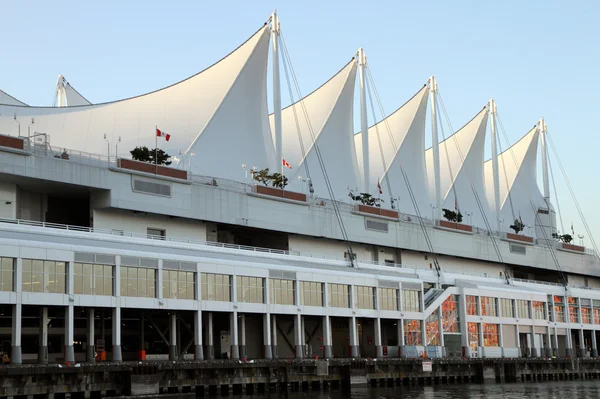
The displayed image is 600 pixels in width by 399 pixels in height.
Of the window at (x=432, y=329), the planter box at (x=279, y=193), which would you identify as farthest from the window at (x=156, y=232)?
the window at (x=432, y=329)

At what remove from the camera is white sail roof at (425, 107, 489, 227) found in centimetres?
11275

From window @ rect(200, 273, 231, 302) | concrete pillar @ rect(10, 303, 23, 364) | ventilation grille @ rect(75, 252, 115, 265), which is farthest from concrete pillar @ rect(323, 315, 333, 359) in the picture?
concrete pillar @ rect(10, 303, 23, 364)

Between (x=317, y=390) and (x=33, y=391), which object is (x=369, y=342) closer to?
(x=317, y=390)

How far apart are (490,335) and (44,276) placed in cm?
4495

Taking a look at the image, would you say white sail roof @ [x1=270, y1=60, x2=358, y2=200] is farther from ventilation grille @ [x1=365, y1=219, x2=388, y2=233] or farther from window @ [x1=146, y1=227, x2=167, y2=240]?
window @ [x1=146, y1=227, x2=167, y2=240]

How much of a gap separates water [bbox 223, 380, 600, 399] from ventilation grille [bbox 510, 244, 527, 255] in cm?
4274

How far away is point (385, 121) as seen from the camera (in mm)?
102000

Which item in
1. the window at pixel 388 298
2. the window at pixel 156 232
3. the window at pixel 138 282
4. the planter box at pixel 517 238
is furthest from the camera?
the planter box at pixel 517 238

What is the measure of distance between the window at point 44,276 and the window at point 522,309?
48194 mm

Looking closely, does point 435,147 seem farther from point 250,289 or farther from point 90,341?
point 90,341

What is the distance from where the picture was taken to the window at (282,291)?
202 ft

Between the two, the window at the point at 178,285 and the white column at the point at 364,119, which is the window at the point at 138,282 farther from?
the white column at the point at 364,119

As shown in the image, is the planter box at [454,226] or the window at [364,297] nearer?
the window at [364,297]

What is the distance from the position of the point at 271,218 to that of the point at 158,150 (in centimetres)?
1232
